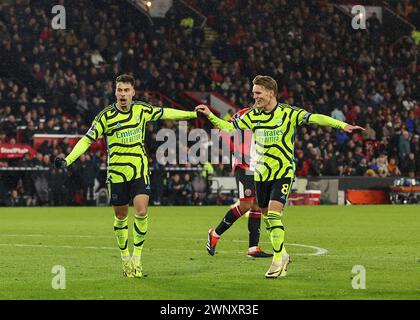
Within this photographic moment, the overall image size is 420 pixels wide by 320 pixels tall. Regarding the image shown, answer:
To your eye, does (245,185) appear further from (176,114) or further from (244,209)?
(176,114)

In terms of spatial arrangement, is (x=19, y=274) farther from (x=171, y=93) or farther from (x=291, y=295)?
(x=171, y=93)

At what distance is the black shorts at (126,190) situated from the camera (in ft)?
43.2

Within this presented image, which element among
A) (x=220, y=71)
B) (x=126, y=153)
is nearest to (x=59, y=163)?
(x=126, y=153)

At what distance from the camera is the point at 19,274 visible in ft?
43.1

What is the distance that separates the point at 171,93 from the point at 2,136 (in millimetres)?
9816

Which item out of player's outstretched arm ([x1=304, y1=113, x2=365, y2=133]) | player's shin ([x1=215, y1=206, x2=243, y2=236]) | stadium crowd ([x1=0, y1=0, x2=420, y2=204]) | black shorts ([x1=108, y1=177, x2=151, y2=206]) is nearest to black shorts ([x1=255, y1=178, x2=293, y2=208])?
player's outstretched arm ([x1=304, y1=113, x2=365, y2=133])

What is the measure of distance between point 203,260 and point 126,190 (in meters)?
2.43

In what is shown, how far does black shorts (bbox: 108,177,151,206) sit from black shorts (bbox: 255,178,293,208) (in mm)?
1471

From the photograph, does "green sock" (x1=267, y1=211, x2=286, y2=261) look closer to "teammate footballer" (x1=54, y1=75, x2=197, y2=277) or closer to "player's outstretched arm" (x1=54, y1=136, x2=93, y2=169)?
"teammate footballer" (x1=54, y1=75, x2=197, y2=277)

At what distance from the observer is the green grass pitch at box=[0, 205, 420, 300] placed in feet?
37.2

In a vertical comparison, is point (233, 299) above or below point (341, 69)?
below

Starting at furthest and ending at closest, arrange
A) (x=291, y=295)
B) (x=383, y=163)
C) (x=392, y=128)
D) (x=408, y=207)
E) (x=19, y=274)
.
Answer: (x=392, y=128) < (x=383, y=163) < (x=408, y=207) < (x=19, y=274) < (x=291, y=295)
